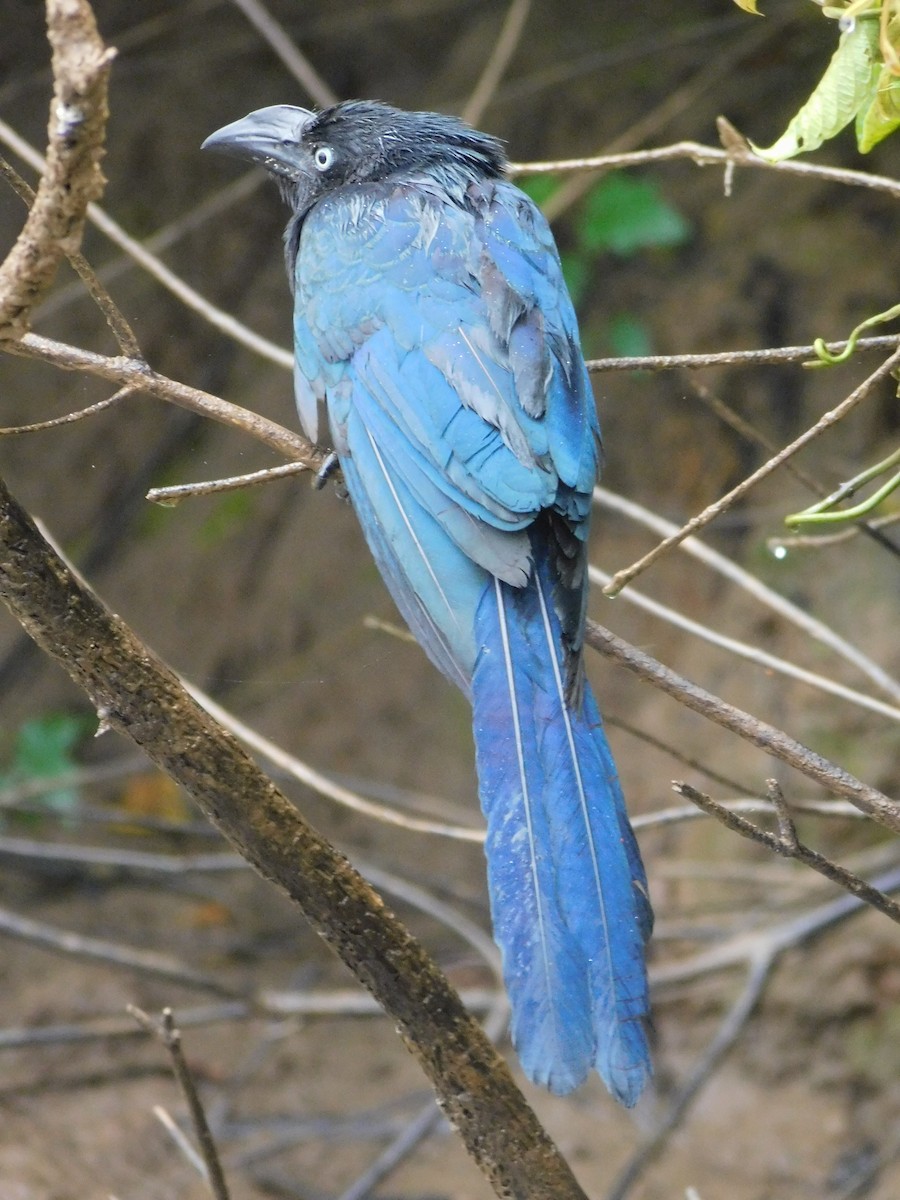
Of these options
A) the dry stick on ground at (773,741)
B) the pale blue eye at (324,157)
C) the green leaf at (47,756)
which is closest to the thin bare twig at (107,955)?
the green leaf at (47,756)

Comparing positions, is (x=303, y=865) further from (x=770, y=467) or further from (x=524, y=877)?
(x=770, y=467)

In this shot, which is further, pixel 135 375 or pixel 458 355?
pixel 458 355

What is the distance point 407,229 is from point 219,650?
2211 mm

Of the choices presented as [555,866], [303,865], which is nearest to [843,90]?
[555,866]

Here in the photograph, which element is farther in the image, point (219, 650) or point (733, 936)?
point (219, 650)

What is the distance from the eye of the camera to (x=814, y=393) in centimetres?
359

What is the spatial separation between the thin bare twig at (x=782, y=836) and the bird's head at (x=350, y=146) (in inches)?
54.8

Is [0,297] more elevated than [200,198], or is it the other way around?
[200,198]

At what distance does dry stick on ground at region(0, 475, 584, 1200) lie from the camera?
57.9 inches

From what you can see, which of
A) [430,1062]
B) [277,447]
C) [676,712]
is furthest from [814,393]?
[430,1062]

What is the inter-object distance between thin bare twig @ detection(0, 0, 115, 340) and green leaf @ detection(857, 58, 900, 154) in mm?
839

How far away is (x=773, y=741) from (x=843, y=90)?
2.42 ft

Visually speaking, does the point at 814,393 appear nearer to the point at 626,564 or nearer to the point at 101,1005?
the point at 626,564

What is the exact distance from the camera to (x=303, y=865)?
1.56 m
